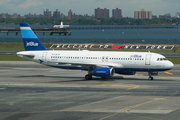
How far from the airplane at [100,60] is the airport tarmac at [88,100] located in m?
2.95

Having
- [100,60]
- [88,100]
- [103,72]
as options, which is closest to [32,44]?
[100,60]

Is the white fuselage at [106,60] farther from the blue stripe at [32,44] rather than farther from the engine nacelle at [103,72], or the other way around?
the engine nacelle at [103,72]

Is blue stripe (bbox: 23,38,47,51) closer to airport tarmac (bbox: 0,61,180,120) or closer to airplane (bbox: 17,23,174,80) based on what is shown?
airplane (bbox: 17,23,174,80)

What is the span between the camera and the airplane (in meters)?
46.2

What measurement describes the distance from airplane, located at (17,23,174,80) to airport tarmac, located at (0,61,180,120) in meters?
2.95

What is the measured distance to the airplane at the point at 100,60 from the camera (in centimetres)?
4619

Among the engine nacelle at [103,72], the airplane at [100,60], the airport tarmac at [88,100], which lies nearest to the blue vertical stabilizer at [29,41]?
the airplane at [100,60]

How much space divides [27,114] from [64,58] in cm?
2563

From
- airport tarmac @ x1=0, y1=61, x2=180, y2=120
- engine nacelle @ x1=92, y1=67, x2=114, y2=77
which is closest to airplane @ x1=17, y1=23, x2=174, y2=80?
engine nacelle @ x1=92, y1=67, x2=114, y2=77

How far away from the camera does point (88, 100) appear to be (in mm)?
31578

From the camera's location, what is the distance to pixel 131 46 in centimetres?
11481

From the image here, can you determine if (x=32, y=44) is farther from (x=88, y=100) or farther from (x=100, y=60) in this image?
(x=88, y=100)

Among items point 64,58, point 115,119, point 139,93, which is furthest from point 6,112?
point 64,58

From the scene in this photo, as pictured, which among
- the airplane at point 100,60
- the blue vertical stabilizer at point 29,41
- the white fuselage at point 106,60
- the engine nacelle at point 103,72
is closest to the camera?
the engine nacelle at point 103,72
